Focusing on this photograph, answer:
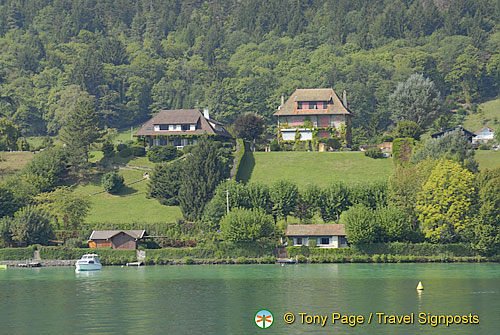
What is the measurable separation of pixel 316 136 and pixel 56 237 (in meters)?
59.1

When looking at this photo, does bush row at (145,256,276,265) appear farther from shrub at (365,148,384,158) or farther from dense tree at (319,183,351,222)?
shrub at (365,148,384,158)

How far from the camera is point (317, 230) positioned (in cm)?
10275

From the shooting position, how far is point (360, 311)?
58.5 meters

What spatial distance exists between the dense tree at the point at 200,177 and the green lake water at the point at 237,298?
23.9m

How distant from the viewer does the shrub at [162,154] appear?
14012 cm

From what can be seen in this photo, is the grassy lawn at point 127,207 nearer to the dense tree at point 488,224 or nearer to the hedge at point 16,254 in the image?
the hedge at point 16,254

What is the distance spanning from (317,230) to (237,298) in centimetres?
Answer: 3747

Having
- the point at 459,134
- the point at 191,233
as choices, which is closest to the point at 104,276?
the point at 191,233

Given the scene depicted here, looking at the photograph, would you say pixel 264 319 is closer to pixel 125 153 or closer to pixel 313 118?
pixel 125 153

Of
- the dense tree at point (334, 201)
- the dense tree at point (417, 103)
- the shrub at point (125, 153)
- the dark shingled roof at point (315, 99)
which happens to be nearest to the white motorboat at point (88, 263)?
the dense tree at point (334, 201)

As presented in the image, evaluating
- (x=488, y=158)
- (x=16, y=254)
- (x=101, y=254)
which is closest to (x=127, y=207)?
(x=101, y=254)

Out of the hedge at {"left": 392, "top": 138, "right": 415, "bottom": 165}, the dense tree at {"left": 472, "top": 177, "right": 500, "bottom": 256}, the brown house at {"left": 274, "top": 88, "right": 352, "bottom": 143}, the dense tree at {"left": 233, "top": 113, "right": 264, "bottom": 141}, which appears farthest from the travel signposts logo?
the dense tree at {"left": 233, "top": 113, "right": 264, "bottom": 141}

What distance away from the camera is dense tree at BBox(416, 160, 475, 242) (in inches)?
3888

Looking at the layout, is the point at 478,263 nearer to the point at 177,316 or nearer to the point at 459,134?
the point at 459,134
